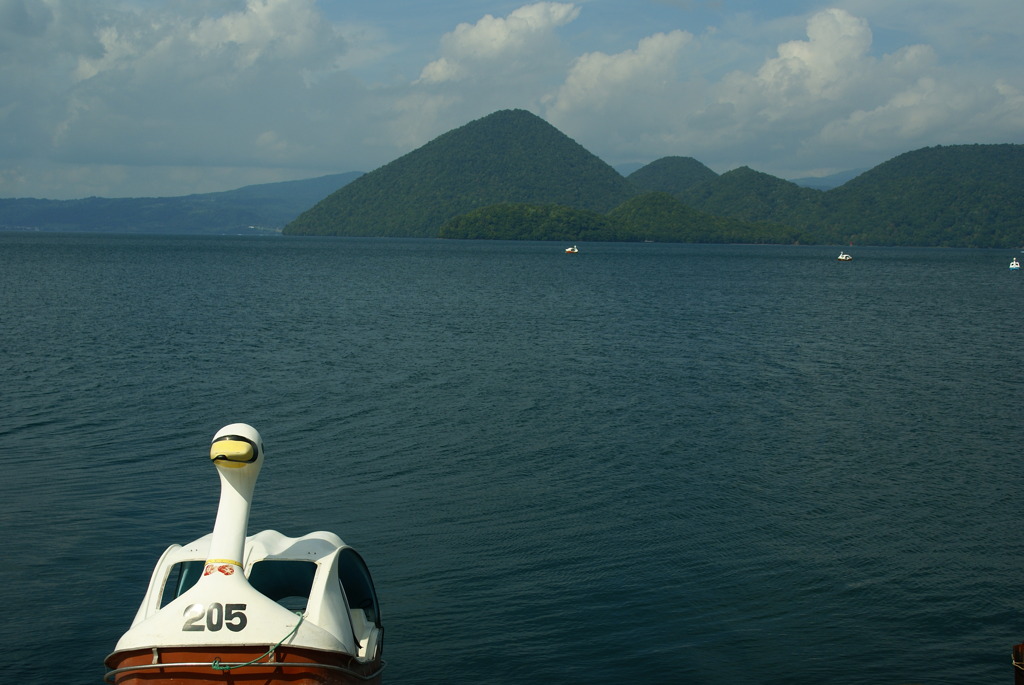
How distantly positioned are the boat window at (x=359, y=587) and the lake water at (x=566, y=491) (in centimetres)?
180

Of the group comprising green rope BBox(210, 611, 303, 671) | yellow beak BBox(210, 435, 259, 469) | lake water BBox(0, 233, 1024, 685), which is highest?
yellow beak BBox(210, 435, 259, 469)

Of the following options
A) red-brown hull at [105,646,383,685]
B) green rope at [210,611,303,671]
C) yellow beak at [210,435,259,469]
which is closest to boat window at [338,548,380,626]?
red-brown hull at [105,646,383,685]

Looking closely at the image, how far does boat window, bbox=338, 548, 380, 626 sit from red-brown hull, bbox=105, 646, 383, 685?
6.51ft

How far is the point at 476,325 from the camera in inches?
2200

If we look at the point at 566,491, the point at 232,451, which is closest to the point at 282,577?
the point at 232,451

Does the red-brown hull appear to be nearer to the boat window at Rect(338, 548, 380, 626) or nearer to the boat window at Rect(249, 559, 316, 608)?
the boat window at Rect(249, 559, 316, 608)

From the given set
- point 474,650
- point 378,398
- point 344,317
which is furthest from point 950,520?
point 344,317

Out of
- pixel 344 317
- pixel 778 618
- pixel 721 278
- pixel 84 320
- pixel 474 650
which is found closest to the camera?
pixel 474 650

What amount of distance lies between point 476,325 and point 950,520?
38.6m

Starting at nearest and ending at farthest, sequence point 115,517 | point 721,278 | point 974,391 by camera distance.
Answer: point 115,517
point 974,391
point 721,278

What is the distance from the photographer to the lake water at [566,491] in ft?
44.3

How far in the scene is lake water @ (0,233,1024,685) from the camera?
1352 cm

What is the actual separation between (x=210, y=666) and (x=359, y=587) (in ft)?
8.80

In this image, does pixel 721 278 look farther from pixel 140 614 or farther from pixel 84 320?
pixel 140 614
